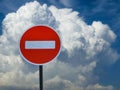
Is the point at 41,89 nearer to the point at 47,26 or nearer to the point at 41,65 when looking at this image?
the point at 41,65

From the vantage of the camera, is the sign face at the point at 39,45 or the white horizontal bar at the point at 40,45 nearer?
the sign face at the point at 39,45

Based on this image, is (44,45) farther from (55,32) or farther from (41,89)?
(41,89)

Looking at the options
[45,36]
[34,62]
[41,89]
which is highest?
[45,36]

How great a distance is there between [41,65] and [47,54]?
29cm

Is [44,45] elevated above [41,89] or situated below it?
above

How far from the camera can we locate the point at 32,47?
8.90m

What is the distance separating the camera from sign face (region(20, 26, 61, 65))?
871 cm

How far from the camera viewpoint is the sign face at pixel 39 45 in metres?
8.71

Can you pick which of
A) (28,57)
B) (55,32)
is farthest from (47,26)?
(28,57)

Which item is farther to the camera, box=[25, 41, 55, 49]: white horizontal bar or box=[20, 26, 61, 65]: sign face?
box=[25, 41, 55, 49]: white horizontal bar

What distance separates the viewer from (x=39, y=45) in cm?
890

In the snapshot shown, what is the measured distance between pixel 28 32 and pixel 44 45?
0.49 m

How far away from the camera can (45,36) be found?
8.91 meters

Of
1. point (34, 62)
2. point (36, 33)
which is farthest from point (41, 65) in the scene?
point (36, 33)
